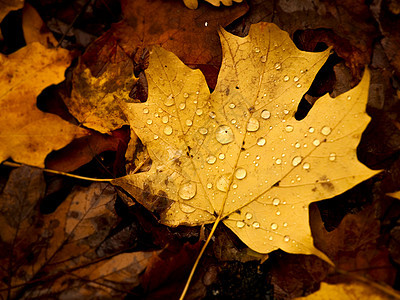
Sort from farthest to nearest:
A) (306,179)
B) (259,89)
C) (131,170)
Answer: (131,170) → (259,89) → (306,179)

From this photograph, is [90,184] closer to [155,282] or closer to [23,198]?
[23,198]

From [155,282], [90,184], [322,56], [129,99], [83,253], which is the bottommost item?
[155,282]

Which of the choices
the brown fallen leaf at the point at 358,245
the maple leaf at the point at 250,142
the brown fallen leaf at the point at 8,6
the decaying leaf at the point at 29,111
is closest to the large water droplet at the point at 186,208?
the maple leaf at the point at 250,142

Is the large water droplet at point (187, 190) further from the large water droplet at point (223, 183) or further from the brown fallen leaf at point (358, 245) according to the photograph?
the brown fallen leaf at point (358, 245)

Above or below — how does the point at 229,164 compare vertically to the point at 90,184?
above

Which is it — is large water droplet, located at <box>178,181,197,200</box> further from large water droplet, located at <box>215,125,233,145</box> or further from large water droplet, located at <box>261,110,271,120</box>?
large water droplet, located at <box>261,110,271,120</box>

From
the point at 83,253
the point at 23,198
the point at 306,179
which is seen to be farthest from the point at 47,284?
the point at 306,179
